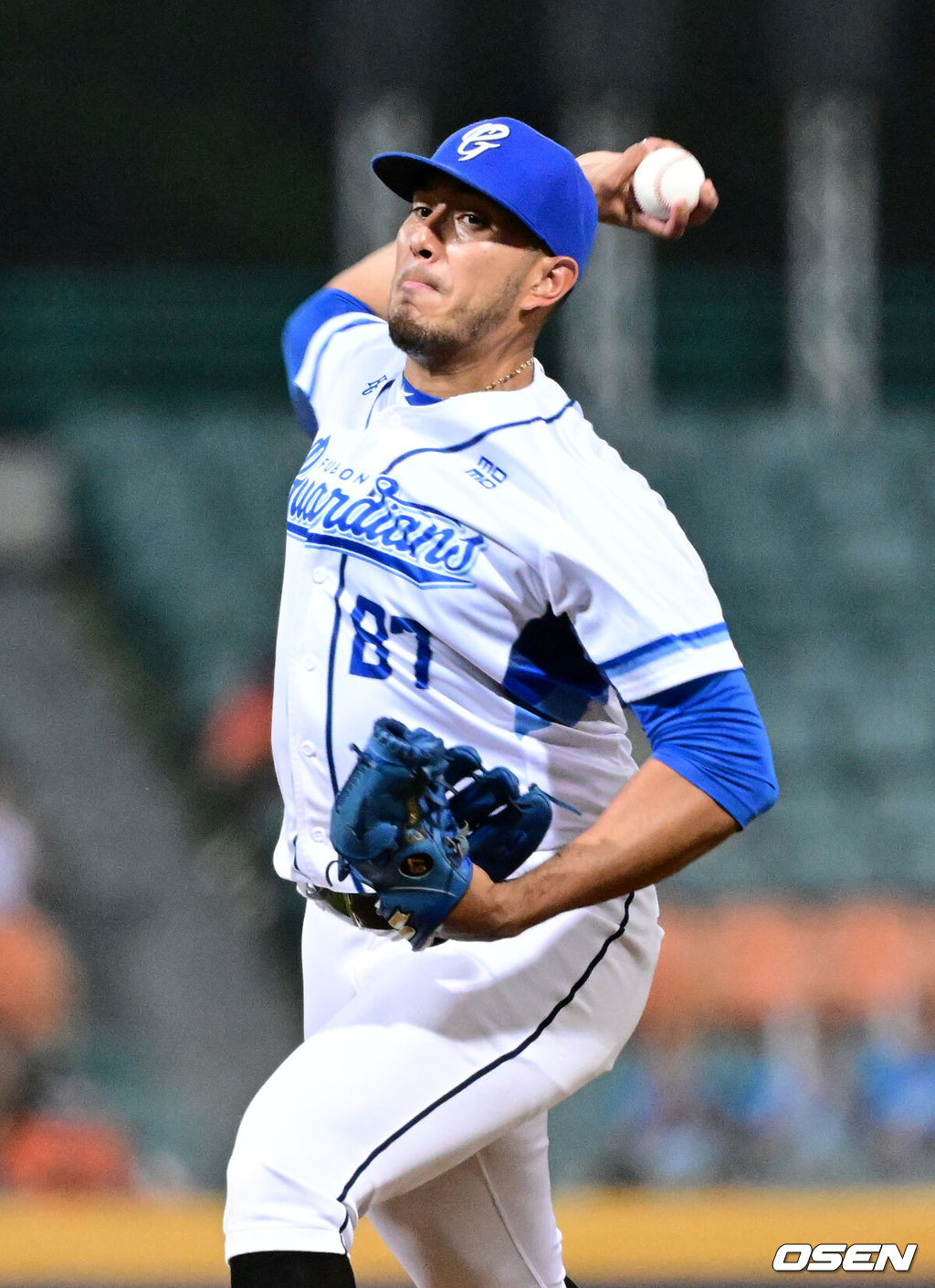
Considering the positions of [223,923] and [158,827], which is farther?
[158,827]

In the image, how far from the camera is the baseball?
2.65m

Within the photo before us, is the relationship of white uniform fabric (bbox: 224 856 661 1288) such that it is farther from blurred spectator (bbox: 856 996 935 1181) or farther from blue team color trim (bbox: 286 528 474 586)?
blurred spectator (bbox: 856 996 935 1181)

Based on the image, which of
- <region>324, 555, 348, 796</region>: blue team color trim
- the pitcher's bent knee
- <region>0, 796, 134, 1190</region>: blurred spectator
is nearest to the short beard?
<region>324, 555, 348, 796</region>: blue team color trim

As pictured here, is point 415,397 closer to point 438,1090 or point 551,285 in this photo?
point 551,285

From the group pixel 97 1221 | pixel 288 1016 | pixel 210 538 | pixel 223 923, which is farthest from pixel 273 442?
pixel 97 1221

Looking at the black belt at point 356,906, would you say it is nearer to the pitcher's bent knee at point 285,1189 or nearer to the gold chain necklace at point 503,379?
the pitcher's bent knee at point 285,1189

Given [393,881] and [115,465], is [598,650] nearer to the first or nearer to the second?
[393,881]

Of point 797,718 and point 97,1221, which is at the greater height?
point 797,718

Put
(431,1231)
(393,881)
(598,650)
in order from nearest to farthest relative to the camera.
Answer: (393,881) → (598,650) → (431,1231)

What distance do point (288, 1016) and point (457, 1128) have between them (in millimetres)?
4534

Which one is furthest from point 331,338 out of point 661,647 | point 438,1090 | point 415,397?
point 438,1090

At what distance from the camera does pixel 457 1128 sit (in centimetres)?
225

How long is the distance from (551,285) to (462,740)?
598mm

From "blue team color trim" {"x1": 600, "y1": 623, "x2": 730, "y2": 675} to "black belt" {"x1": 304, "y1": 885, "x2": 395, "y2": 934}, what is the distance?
0.39 m
